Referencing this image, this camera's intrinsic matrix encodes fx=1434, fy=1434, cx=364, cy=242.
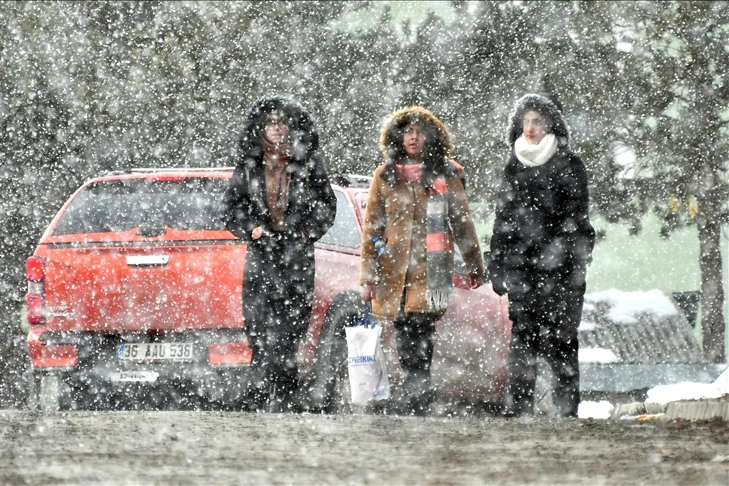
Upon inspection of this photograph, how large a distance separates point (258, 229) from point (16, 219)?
24.7 feet

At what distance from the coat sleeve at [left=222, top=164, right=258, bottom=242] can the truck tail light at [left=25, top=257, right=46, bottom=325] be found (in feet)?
4.16

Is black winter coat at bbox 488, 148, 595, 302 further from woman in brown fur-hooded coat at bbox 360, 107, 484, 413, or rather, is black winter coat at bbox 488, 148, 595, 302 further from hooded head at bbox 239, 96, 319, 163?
hooded head at bbox 239, 96, 319, 163

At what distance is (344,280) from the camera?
27.0ft

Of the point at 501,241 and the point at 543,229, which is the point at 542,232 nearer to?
the point at 543,229

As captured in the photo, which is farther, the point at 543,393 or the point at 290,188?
the point at 543,393

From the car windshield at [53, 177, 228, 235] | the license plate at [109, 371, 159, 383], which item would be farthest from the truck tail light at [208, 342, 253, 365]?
the car windshield at [53, 177, 228, 235]

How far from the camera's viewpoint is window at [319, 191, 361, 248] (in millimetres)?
8461

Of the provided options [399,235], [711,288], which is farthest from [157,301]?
[711,288]

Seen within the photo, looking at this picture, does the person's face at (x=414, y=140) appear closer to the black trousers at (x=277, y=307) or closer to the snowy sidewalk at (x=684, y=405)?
the black trousers at (x=277, y=307)

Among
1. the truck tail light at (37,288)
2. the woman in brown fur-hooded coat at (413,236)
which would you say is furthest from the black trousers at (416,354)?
the truck tail light at (37,288)

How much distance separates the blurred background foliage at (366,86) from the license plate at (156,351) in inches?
270

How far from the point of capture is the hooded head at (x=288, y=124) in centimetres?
780

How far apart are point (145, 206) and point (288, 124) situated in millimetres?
1020

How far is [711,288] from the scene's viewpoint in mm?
20438
